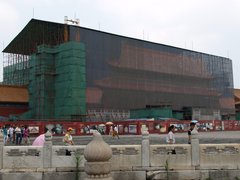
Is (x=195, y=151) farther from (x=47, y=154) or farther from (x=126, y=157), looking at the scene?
(x=47, y=154)

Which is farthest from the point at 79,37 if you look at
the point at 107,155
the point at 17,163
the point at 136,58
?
the point at 107,155

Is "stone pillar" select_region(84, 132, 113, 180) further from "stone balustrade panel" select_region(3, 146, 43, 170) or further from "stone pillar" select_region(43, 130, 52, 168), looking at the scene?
"stone balustrade panel" select_region(3, 146, 43, 170)

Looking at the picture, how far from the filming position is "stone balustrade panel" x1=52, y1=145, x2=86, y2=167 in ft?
39.2

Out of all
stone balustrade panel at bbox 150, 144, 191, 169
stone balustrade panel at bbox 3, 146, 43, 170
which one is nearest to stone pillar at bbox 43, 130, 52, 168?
stone balustrade panel at bbox 3, 146, 43, 170

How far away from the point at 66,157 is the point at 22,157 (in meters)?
1.59

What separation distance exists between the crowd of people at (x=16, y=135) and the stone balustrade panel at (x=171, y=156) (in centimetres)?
1765

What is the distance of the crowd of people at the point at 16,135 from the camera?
2758 centimetres

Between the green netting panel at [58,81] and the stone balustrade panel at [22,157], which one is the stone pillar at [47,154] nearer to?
the stone balustrade panel at [22,157]

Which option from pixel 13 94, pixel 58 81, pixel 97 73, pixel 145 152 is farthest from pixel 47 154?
pixel 13 94

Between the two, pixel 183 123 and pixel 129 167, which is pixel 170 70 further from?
pixel 129 167

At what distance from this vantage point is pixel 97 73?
5744 cm

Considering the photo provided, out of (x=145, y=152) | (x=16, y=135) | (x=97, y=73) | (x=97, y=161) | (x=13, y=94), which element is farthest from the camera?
(x=13, y=94)

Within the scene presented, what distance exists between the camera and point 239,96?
95.4 meters

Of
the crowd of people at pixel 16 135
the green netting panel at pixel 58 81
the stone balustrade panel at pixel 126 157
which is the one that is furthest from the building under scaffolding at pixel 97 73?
the stone balustrade panel at pixel 126 157
